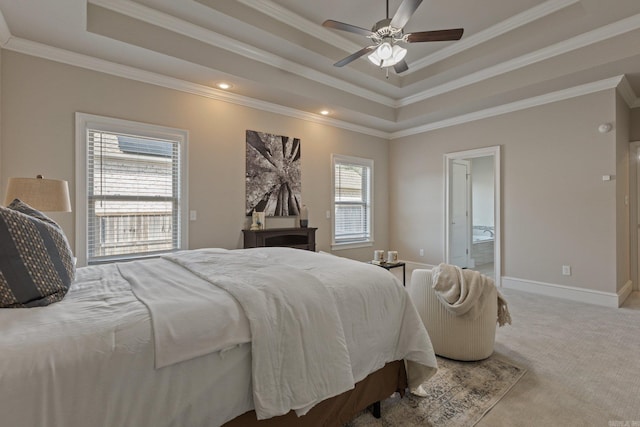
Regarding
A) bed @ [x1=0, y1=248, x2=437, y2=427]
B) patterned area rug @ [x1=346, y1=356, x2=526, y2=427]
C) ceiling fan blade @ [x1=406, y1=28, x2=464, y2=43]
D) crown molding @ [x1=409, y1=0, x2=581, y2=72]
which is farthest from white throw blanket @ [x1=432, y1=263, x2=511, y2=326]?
crown molding @ [x1=409, y1=0, x2=581, y2=72]

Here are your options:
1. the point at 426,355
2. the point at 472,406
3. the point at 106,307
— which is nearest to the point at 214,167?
the point at 106,307

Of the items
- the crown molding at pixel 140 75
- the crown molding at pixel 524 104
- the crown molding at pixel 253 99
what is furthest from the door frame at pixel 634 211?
the crown molding at pixel 140 75

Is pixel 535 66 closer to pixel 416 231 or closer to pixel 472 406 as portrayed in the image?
pixel 416 231

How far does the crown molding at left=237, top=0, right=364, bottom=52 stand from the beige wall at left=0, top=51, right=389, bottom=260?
4.19ft

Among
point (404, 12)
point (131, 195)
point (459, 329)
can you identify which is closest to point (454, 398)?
point (459, 329)

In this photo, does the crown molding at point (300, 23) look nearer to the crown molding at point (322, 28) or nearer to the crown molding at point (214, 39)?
the crown molding at point (322, 28)

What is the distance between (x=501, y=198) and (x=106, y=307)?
518 centimetres

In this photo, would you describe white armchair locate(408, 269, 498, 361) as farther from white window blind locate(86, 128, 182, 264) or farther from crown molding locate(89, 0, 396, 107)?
crown molding locate(89, 0, 396, 107)

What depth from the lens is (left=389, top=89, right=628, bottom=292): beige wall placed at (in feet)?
12.6

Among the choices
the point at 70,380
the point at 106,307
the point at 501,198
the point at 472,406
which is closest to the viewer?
the point at 70,380

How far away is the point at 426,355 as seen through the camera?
1721mm

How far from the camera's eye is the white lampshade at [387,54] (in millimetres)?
2856

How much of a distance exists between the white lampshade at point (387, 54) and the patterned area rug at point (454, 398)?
275 cm

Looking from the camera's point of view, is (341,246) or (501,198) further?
(341,246)
